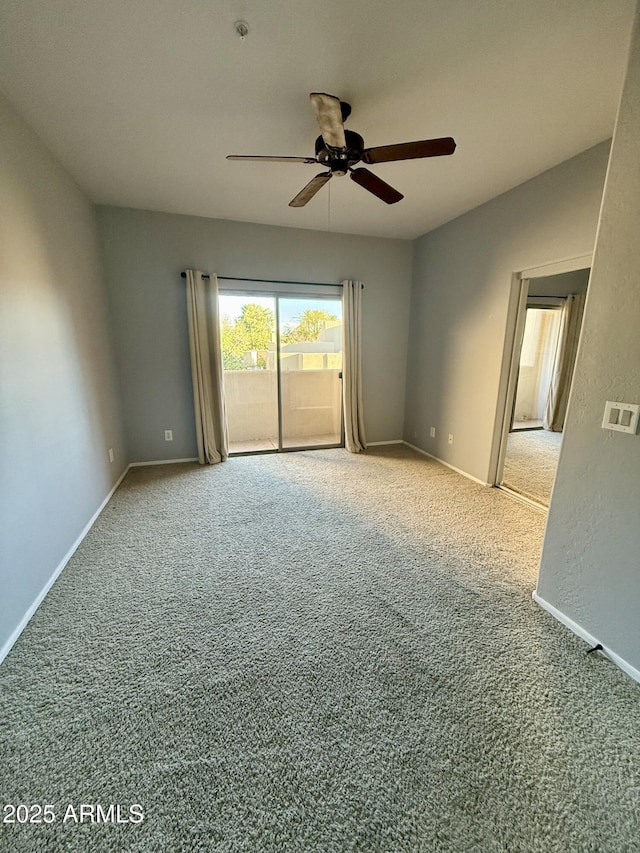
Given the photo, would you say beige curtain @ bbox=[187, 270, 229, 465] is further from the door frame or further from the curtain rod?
the door frame

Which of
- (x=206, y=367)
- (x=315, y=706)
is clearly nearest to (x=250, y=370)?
(x=206, y=367)

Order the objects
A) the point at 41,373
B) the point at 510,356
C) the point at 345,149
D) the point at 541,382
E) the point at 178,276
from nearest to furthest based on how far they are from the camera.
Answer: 1. the point at 345,149
2. the point at 41,373
3. the point at 510,356
4. the point at 178,276
5. the point at 541,382

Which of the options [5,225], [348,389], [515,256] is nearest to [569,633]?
[515,256]

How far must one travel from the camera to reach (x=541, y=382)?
5387 mm

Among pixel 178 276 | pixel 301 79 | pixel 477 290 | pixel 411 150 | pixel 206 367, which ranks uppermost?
pixel 301 79

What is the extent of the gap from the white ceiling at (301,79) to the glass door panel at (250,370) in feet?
4.38

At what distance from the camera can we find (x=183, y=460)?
12.8 feet

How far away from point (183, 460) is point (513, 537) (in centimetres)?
343

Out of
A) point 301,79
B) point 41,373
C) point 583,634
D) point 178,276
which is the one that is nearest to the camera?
point 583,634

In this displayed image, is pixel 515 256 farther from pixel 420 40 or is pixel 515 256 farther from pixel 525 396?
pixel 525 396

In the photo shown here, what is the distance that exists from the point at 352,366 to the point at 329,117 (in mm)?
2706

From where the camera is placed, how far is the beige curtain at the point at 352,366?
397 centimetres

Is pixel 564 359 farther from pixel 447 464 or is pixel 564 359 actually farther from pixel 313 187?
pixel 313 187

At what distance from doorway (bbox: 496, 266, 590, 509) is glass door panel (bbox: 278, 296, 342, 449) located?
2055 mm
